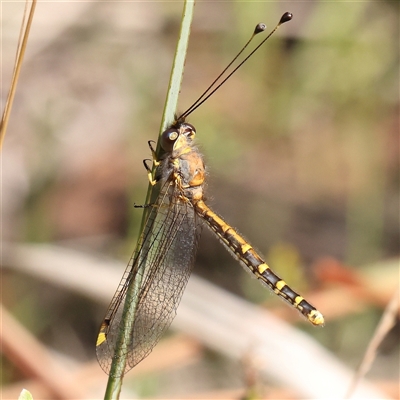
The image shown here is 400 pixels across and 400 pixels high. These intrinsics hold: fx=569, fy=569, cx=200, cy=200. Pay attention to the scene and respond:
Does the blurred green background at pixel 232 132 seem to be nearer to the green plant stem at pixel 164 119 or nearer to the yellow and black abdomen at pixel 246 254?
the yellow and black abdomen at pixel 246 254

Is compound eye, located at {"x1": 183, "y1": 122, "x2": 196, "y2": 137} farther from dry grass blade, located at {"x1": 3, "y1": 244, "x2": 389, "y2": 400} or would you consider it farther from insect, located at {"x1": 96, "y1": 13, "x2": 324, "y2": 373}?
dry grass blade, located at {"x1": 3, "y1": 244, "x2": 389, "y2": 400}

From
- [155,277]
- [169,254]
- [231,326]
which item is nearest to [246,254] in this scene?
[231,326]

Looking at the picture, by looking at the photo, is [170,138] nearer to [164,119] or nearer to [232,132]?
[164,119]

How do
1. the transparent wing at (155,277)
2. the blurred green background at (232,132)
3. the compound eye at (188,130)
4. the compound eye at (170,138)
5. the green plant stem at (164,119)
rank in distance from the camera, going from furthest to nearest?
the blurred green background at (232,132) < the compound eye at (188,130) < the compound eye at (170,138) < the transparent wing at (155,277) < the green plant stem at (164,119)

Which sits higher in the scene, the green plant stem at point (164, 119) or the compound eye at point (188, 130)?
the compound eye at point (188, 130)

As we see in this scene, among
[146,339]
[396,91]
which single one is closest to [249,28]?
[396,91]

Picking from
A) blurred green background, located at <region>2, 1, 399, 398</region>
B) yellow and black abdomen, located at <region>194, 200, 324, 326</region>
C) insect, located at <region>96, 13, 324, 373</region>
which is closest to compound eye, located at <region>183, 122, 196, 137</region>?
insect, located at <region>96, 13, 324, 373</region>

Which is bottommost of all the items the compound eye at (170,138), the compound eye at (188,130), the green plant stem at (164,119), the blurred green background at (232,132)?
the green plant stem at (164,119)

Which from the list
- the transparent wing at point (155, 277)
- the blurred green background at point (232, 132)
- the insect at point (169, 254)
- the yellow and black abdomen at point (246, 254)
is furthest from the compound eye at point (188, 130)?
the blurred green background at point (232, 132)

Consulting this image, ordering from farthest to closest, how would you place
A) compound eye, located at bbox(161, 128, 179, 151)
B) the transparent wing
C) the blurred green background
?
the blurred green background
compound eye, located at bbox(161, 128, 179, 151)
the transparent wing
